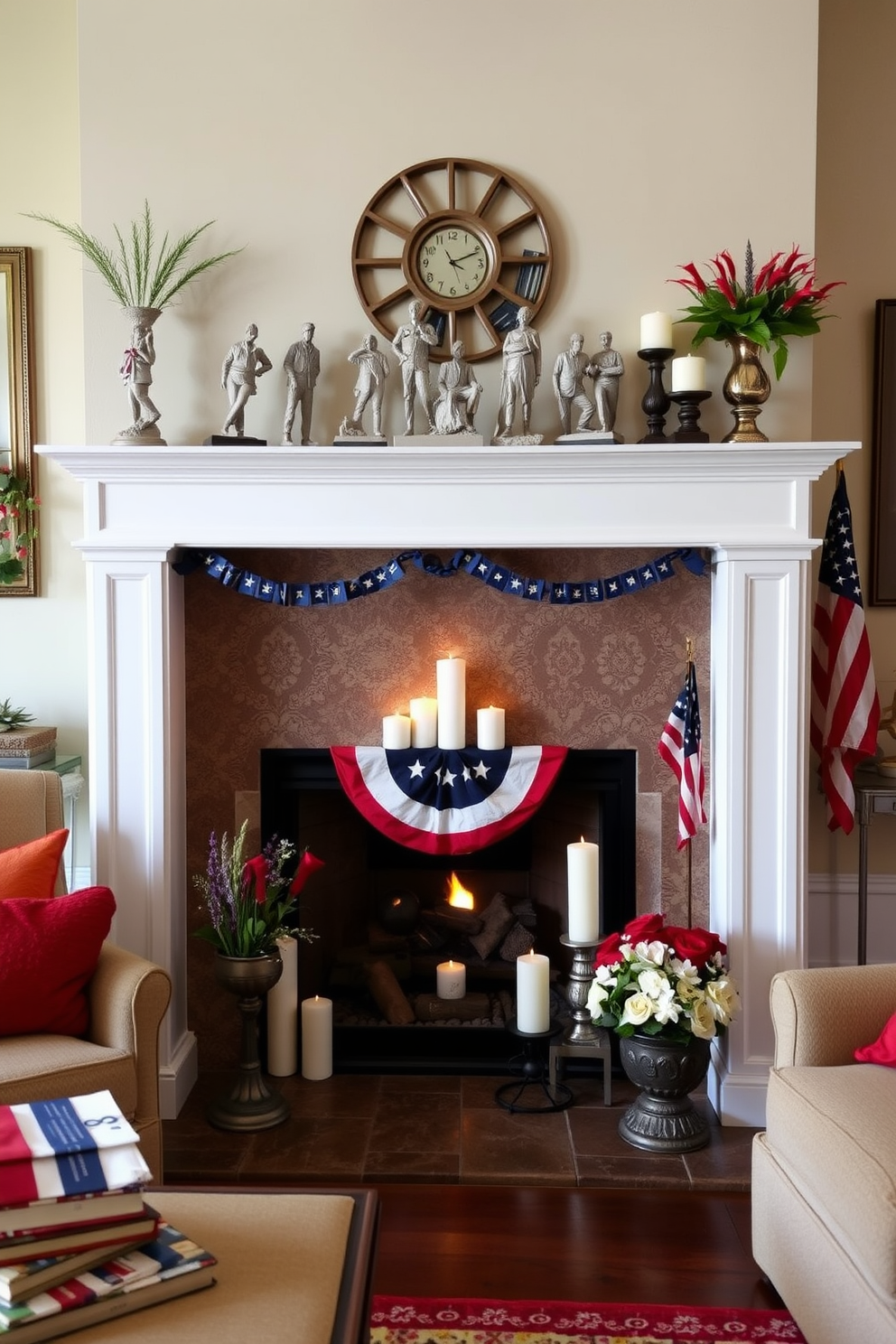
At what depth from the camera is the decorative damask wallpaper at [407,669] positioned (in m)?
3.25

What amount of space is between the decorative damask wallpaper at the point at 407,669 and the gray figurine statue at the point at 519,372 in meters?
0.39

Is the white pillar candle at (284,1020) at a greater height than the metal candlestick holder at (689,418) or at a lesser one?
lesser

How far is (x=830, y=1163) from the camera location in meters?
1.96

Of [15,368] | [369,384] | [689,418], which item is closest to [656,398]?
[689,418]

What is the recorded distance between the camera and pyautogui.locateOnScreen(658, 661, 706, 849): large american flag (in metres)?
3.07

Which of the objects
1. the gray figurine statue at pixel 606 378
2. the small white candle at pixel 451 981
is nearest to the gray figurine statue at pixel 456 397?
the gray figurine statue at pixel 606 378

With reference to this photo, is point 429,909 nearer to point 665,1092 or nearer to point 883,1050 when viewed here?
point 665,1092

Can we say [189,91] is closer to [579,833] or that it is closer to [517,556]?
[517,556]

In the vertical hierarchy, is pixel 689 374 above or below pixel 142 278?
below

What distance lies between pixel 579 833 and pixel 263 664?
1.03m

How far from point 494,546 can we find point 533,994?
1172mm

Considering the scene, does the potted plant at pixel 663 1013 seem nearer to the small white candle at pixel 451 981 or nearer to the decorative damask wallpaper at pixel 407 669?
the decorative damask wallpaper at pixel 407 669

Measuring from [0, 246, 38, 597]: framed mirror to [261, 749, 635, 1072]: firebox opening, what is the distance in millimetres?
1278

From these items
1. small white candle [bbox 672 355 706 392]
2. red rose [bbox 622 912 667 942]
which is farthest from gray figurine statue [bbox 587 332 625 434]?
red rose [bbox 622 912 667 942]
